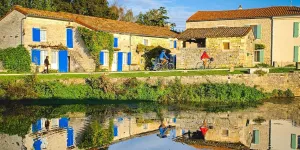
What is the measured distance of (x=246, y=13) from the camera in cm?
4253

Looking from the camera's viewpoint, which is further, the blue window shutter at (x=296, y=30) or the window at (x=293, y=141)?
the blue window shutter at (x=296, y=30)

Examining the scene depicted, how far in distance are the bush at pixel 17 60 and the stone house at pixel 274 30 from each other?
21128 mm

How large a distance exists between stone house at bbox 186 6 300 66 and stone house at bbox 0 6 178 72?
9725 millimetres

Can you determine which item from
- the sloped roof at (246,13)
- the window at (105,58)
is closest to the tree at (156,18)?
the sloped roof at (246,13)

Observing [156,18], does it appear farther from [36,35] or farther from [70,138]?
[70,138]

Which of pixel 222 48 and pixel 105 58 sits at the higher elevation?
pixel 222 48

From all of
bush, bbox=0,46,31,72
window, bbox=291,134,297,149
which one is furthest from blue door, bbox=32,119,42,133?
bush, bbox=0,46,31,72

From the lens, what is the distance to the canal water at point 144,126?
569 inches

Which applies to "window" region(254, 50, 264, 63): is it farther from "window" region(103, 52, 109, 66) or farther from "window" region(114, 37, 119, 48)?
"window" region(103, 52, 109, 66)

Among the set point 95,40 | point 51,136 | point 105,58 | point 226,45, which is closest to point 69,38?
point 95,40

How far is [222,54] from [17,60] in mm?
16587

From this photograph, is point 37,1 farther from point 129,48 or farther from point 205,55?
point 205,55

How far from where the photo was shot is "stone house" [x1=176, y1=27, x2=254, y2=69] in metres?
33.3

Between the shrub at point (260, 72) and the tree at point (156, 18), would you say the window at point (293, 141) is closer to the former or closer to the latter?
the shrub at point (260, 72)
